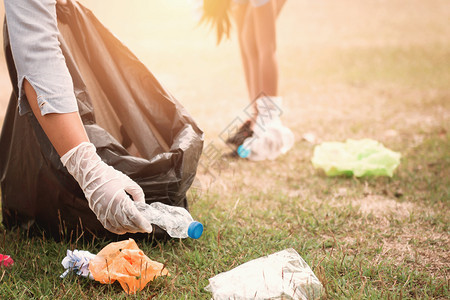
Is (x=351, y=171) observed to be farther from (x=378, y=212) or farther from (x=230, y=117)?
(x=230, y=117)

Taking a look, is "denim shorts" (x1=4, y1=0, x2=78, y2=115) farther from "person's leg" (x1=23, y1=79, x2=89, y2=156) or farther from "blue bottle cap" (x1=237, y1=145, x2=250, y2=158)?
"blue bottle cap" (x1=237, y1=145, x2=250, y2=158)

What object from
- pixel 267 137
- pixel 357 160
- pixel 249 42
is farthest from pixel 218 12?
pixel 357 160

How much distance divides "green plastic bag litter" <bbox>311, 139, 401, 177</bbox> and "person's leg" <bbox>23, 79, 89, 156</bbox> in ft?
4.78

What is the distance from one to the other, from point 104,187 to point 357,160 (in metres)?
1.63

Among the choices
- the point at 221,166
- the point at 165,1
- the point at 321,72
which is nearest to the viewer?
the point at 221,166

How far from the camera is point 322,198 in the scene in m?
2.27

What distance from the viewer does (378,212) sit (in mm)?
2086

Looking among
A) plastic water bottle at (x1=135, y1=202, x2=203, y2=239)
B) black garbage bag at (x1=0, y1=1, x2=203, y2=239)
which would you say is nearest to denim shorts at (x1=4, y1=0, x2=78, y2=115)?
black garbage bag at (x1=0, y1=1, x2=203, y2=239)

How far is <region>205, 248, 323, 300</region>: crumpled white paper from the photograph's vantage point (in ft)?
4.41

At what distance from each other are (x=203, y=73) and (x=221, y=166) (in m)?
3.02

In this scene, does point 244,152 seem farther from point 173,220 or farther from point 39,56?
point 39,56

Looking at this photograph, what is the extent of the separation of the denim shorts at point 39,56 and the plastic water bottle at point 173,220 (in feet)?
1.35

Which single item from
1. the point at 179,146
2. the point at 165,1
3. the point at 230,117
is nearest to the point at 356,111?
the point at 230,117

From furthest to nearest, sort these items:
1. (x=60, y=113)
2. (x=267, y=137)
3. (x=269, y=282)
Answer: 1. (x=267, y=137)
2. (x=60, y=113)
3. (x=269, y=282)
